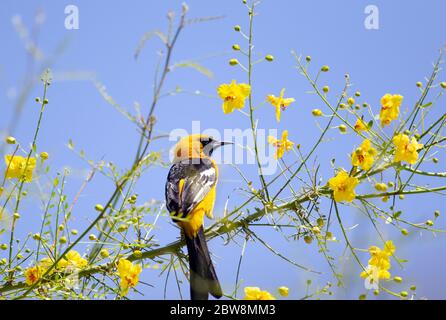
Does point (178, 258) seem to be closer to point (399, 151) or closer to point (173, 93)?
point (399, 151)

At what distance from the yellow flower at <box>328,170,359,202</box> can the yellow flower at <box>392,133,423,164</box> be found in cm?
24

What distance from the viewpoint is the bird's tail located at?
117 inches

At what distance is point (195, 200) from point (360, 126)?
1306 mm

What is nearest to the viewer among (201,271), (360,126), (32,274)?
(32,274)

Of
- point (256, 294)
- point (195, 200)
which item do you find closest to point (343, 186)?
point (256, 294)

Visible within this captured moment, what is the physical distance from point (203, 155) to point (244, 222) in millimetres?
2247

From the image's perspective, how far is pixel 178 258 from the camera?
336 centimetres

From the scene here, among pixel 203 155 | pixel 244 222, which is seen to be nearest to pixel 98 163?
pixel 244 222

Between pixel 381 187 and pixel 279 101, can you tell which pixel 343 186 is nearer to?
pixel 381 187

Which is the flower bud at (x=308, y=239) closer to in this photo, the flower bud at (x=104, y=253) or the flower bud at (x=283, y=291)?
the flower bud at (x=283, y=291)

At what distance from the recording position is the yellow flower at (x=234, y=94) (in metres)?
2.97

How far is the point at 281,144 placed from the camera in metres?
3.18
